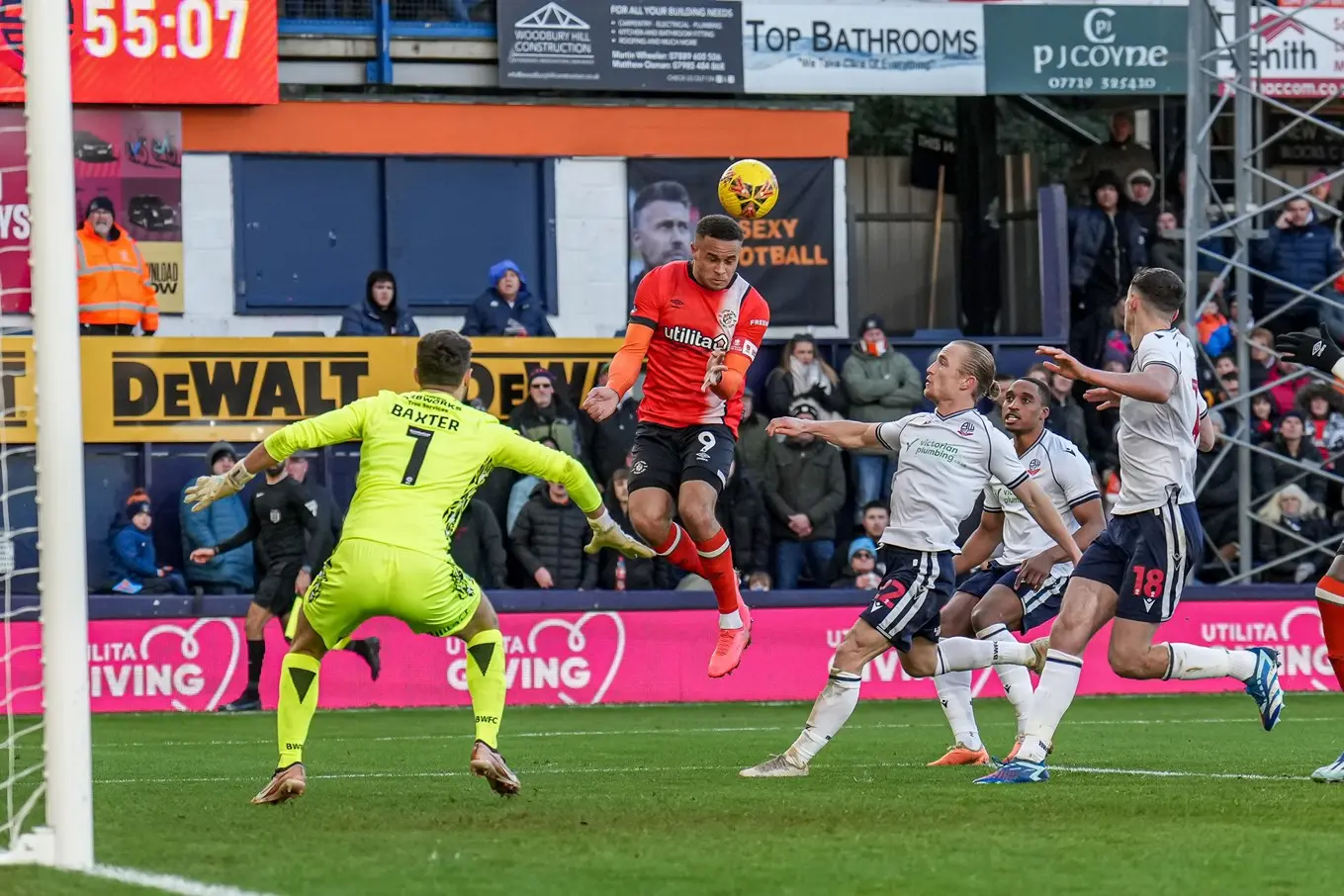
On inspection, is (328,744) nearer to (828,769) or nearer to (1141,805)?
(828,769)

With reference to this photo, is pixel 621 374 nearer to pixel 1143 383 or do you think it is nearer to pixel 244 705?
pixel 1143 383

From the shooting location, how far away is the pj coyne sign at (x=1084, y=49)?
2345cm

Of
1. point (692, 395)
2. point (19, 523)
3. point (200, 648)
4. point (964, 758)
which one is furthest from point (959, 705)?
point (200, 648)

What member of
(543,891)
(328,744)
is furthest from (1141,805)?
(328,744)

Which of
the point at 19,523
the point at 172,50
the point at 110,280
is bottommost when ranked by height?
the point at 19,523

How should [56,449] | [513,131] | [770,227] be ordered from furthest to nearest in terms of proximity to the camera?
[770,227] → [513,131] → [56,449]

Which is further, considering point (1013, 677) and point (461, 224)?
point (461, 224)

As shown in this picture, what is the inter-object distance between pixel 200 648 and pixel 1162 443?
33.9 ft

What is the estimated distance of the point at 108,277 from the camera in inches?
755

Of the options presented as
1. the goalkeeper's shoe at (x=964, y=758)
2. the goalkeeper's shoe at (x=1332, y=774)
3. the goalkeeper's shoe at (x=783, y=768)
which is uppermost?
the goalkeeper's shoe at (x=1332, y=774)

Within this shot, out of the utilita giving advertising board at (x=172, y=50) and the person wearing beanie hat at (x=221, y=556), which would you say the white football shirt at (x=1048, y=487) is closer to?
the person wearing beanie hat at (x=221, y=556)

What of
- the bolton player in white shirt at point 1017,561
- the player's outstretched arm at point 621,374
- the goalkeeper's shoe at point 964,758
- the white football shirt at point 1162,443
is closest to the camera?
the white football shirt at point 1162,443

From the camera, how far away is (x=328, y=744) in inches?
532

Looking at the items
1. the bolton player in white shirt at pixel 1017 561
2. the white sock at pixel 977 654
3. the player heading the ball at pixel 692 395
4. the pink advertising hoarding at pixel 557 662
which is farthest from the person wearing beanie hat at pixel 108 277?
the white sock at pixel 977 654
